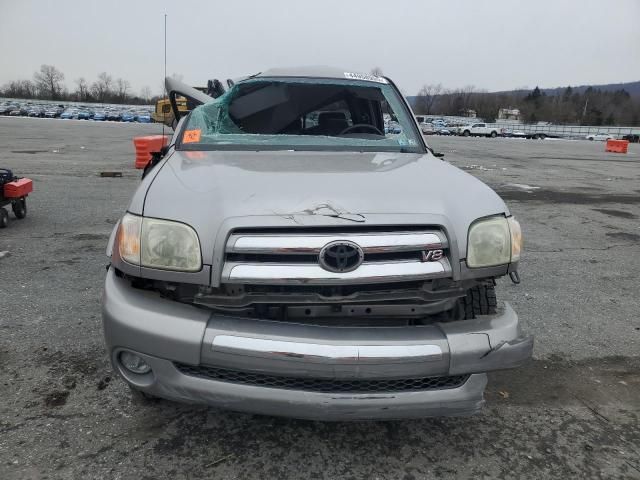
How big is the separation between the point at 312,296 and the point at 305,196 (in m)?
0.44

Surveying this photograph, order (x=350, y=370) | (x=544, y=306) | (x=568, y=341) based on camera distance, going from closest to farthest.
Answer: (x=350, y=370)
(x=568, y=341)
(x=544, y=306)

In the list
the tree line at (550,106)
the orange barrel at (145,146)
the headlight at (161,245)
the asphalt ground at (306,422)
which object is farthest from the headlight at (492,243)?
the tree line at (550,106)

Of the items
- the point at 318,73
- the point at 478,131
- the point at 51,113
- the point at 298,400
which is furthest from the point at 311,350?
the point at 51,113

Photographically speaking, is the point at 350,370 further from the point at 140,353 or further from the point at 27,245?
the point at 27,245

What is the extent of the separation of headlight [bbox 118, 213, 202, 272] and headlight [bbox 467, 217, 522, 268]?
118cm

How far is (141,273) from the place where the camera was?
2086 millimetres

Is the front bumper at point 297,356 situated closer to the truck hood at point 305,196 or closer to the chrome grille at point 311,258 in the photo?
the chrome grille at point 311,258

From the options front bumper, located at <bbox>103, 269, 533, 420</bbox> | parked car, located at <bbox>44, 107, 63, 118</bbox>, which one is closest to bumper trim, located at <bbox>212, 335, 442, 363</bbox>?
front bumper, located at <bbox>103, 269, 533, 420</bbox>

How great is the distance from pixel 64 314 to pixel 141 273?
2077 mm

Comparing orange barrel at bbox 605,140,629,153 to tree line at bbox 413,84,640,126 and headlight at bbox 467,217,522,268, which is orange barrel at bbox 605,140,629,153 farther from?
tree line at bbox 413,84,640,126

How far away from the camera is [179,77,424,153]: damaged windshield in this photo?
10.9ft

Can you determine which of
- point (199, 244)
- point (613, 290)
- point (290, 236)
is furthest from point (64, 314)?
point (613, 290)

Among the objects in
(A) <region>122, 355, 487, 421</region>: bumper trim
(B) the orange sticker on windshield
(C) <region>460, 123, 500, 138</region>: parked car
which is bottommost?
(A) <region>122, 355, 487, 421</region>: bumper trim

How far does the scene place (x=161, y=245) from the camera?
207 cm
